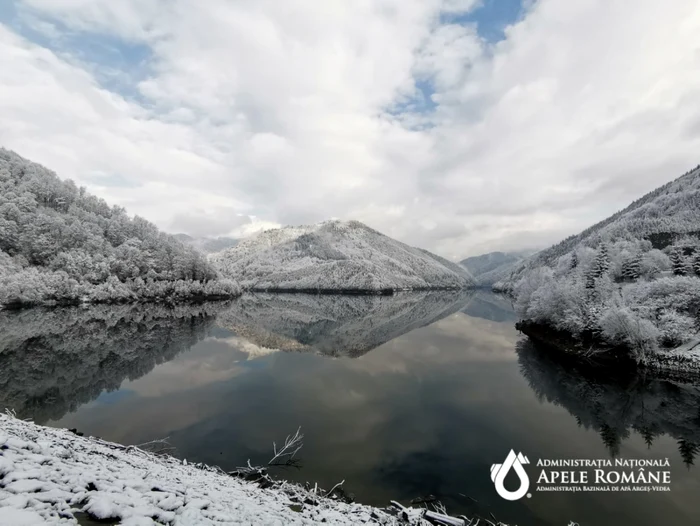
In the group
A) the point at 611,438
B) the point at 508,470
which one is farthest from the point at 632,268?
the point at 508,470

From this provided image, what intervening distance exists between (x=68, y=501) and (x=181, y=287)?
127m

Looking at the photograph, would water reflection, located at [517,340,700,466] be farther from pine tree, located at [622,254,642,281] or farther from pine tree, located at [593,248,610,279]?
pine tree, located at [622,254,642,281]

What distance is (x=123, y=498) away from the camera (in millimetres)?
7387

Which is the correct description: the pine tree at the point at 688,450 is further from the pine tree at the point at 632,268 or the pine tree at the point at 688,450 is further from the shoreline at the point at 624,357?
the pine tree at the point at 632,268

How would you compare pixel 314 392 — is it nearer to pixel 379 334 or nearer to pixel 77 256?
pixel 379 334

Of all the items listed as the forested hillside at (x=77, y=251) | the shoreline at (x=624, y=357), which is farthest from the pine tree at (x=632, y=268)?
the forested hillside at (x=77, y=251)

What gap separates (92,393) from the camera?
1132 inches

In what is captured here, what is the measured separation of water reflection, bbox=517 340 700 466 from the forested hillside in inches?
4470

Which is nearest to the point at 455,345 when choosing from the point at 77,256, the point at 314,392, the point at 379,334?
the point at 379,334

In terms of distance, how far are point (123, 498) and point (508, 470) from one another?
18068 mm

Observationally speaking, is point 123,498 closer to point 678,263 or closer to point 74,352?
point 74,352

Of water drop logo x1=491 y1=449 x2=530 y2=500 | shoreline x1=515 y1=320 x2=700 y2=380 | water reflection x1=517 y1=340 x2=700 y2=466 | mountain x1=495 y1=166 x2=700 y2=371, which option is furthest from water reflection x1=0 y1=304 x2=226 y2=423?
mountain x1=495 y1=166 x2=700 y2=371

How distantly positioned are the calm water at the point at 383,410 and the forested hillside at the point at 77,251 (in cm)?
5154

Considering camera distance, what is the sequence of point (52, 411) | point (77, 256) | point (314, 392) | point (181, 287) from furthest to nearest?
point (181, 287), point (77, 256), point (314, 392), point (52, 411)
